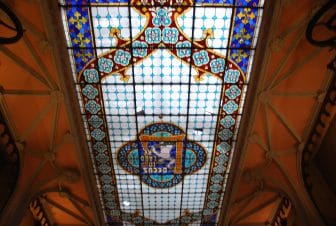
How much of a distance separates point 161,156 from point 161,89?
294cm

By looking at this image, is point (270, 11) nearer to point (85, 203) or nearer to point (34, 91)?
point (34, 91)

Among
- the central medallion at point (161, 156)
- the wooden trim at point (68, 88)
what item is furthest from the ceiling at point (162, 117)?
the central medallion at point (161, 156)

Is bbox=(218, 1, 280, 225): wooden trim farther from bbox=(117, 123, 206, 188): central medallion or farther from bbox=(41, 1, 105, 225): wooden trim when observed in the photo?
bbox=(41, 1, 105, 225): wooden trim

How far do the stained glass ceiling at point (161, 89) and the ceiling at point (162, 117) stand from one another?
10 centimetres

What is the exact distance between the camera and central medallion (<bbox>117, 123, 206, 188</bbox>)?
36.4 ft

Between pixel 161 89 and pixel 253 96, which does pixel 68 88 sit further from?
pixel 253 96

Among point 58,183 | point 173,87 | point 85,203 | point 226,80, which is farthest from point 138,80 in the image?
point 85,203

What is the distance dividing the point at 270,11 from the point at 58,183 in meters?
8.57

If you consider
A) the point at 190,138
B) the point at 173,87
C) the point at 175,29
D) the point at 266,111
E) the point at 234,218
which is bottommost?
the point at 234,218

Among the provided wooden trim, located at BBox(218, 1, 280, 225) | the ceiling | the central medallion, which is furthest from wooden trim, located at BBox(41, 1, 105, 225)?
wooden trim, located at BBox(218, 1, 280, 225)

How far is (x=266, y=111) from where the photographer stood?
401 inches

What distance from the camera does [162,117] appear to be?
416 inches

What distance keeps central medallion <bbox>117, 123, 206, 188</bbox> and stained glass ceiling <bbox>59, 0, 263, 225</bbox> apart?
0.11ft

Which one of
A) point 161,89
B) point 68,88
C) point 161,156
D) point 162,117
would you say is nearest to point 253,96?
point 161,89
